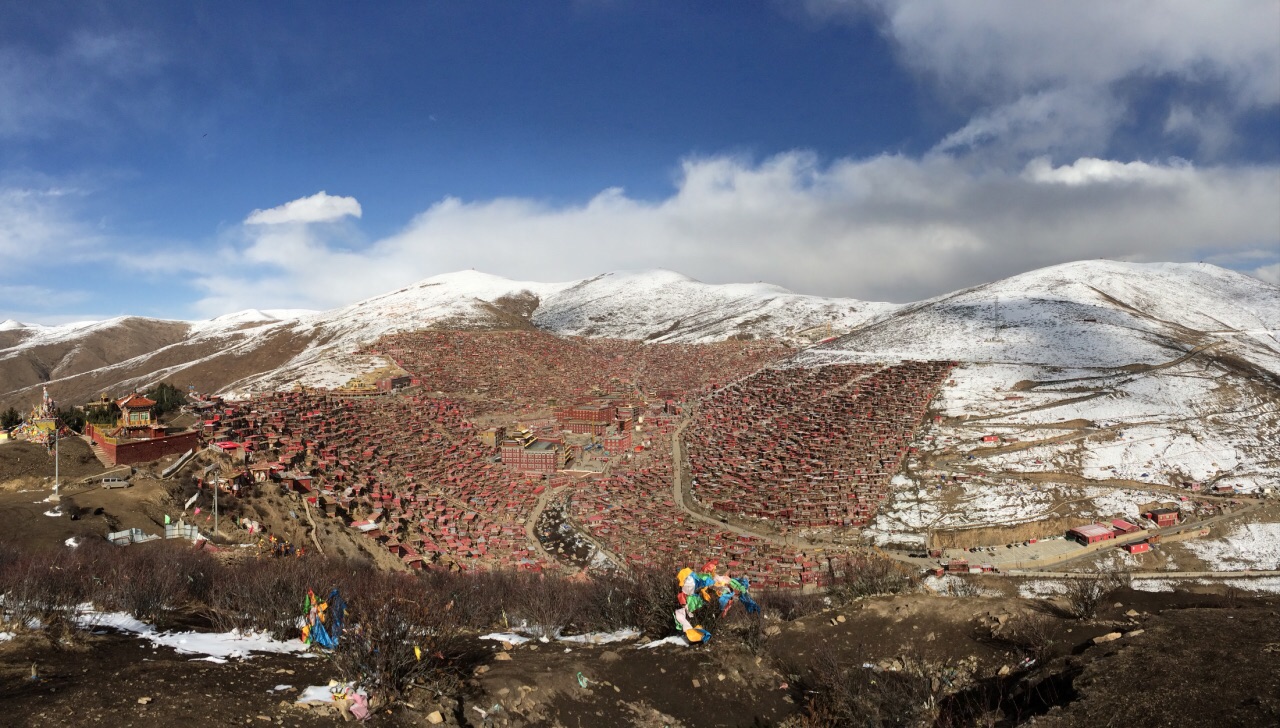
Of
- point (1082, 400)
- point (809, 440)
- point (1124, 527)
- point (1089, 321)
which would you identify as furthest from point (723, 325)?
point (1124, 527)

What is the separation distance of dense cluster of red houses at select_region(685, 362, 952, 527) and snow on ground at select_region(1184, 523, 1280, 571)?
554 inches

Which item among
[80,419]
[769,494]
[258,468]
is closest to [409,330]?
[80,419]

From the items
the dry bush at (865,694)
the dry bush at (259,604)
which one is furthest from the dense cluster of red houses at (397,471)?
the dry bush at (865,694)

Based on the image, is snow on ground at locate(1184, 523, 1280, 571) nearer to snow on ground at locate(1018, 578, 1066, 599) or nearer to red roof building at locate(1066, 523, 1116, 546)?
red roof building at locate(1066, 523, 1116, 546)

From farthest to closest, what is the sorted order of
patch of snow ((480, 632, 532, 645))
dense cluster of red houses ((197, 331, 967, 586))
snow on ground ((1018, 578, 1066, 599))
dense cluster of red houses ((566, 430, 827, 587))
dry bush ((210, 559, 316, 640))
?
dense cluster of red houses ((197, 331, 967, 586))
dense cluster of red houses ((566, 430, 827, 587))
snow on ground ((1018, 578, 1066, 599))
patch of snow ((480, 632, 532, 645))
dry bush ((210, 559, 316, 640))

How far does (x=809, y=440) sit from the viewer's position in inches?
1773

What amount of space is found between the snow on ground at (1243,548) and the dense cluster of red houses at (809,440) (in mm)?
14078

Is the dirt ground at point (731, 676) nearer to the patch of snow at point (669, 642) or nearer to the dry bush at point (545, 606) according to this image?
the patch of snow at point (669, 642)

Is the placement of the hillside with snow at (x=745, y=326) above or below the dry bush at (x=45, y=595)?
above

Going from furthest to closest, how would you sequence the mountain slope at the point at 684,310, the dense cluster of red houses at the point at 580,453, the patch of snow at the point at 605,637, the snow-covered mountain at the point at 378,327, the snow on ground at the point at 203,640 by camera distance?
the mountain slope at the point at 684,310, the snow-covered mountain at the point at 378,327, the dense cluster of red houses at the point at 580,453, the patch of snow at the point at 605,637, the snow on ground at the point at 203,640

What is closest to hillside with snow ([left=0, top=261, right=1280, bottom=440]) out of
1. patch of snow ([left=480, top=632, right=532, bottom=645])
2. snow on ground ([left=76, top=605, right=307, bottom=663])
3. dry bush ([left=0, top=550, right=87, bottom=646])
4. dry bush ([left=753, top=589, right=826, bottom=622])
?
dry bush ([left=753, top=589, right=826, bottom=622])

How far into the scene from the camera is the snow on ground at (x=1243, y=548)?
2650cm

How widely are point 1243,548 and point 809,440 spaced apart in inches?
920

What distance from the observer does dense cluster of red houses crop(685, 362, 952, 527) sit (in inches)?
1393
